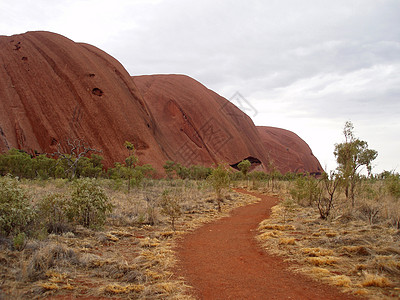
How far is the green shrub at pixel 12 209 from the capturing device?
5227mm

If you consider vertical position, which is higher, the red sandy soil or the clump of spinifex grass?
the clump of spinifex grass

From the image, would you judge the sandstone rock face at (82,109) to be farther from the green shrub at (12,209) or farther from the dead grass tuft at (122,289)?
the dead grass tuft at (122,289)

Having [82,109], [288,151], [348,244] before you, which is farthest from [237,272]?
[288,151]

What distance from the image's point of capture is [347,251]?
521 centimetres

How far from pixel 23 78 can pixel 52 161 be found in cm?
1699

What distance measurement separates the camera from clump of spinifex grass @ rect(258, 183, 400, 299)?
12.5 feet

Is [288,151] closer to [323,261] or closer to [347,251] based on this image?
[347,251]

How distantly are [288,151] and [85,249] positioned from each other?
67.7m

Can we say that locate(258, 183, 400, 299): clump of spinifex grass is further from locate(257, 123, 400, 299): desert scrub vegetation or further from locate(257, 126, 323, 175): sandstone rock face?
locate(257, 126, 323, 175): sandstone rock face

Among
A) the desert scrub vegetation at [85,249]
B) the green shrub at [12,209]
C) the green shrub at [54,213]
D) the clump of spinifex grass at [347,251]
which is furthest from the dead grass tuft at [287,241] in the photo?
the green shrub at [12,209]

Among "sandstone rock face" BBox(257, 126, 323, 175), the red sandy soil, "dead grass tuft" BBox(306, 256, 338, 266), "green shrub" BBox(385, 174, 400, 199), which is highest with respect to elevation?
"sandstone rock face" BBox(257, 126, 323, 175)

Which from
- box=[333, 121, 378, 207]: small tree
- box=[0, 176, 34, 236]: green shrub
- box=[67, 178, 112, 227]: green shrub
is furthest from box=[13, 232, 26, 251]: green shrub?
box=[333, 121, 378, 207]: small tree

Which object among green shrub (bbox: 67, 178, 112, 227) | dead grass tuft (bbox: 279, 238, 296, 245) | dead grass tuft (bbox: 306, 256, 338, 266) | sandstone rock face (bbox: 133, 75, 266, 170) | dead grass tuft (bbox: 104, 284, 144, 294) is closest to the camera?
dead grass tuft (bbox: 104, 284, 144, 294)

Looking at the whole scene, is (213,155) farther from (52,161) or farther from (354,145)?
(354,145)
